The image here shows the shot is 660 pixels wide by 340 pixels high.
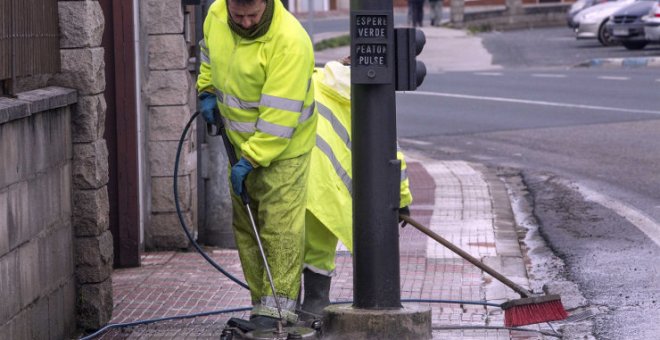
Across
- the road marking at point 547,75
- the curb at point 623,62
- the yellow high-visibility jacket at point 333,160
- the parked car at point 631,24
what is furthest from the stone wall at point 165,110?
the parked car at point 631,24

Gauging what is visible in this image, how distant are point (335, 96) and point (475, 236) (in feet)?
10.4

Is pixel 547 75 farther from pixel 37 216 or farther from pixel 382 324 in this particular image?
pixel 37 216

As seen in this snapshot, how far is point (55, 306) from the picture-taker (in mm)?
6633

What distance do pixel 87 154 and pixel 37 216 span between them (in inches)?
29.2

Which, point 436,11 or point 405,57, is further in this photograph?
point 436,11

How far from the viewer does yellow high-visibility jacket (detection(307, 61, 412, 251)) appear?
22.7 feet

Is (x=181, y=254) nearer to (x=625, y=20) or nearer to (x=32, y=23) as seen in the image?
(x=32, y=23)

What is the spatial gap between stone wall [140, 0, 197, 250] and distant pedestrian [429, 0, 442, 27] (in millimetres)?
36457

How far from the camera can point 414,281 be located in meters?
8.33

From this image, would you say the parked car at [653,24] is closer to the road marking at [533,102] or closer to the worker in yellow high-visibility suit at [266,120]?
the road marking at [533,102]

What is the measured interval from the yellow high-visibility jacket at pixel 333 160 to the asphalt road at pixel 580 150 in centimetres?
144

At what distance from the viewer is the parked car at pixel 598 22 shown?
34625mm

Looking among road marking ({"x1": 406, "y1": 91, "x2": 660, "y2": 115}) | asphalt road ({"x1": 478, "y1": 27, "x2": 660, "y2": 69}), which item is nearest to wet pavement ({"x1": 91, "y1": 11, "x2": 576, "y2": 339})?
road marking ({"x1": 406, "y1": 91, "x2": 660, "y2": 115})

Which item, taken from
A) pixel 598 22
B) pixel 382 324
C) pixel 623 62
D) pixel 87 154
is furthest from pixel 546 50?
pixel 382 324
